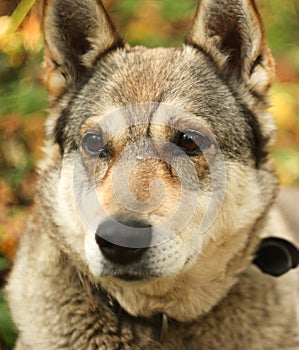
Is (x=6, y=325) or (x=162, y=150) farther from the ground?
(x=162, y=150)

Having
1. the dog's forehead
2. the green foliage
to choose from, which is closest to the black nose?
the dog's forehead

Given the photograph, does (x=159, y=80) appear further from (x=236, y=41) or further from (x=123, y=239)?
(x=123, y=239)

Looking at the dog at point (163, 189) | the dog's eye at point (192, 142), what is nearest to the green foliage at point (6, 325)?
the dog at point (163, 189)

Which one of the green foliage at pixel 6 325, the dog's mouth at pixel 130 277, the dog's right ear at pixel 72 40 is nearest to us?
the dog's mouth at pixel 130 277

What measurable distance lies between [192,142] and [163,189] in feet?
0.95


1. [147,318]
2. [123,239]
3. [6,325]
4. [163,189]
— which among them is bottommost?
[6,325]

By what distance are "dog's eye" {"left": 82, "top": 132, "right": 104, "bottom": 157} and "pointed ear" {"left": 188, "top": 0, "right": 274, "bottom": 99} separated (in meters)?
0.65

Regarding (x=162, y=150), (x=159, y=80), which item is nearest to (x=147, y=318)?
(x=162, y=150)

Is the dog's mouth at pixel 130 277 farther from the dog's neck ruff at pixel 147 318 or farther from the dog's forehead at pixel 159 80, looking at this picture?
the dog's forehead at pixel 159 80

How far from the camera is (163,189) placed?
8.48 ft

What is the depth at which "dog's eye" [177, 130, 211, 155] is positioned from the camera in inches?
108

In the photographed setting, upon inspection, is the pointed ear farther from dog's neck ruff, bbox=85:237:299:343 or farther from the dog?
dog's neck ruff, bbox=85:237:299:343

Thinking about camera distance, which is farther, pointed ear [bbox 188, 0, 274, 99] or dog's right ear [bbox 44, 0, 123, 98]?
dog's right ear [bbox 44, 0, 123, 98]

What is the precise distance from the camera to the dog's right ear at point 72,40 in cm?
297
